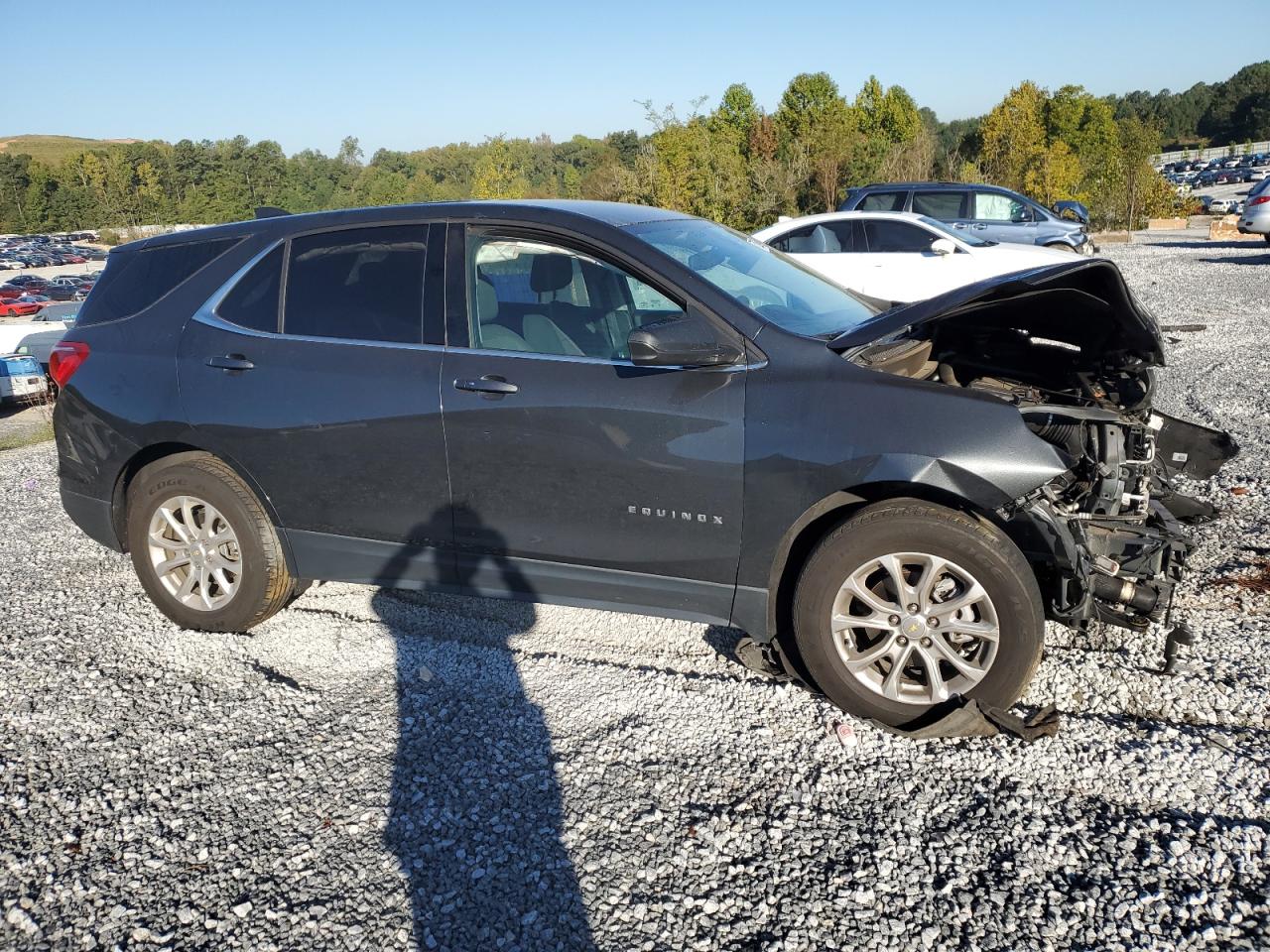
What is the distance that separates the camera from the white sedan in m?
12.0

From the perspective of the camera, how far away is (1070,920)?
2.39 m

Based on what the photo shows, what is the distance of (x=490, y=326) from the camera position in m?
3.77

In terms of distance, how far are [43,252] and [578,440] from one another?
81284mm

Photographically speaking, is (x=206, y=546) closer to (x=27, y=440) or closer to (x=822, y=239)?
(x=27, y=440)

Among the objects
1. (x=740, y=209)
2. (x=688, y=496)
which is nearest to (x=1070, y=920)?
(x=688, y=496)

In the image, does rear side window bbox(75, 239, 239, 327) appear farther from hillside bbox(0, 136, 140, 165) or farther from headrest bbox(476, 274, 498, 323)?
hillside bbox(0, 136, 140, 165)

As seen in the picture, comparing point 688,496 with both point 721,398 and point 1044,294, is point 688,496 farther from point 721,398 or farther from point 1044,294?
point 1044,294

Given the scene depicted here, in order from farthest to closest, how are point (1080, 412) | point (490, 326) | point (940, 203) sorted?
point (940, 203) < point (490, 326) < point (1080, 412)

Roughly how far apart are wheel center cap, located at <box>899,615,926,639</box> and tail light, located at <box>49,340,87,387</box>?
4.03 m

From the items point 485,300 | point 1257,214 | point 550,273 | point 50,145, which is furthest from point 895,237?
point 50,145

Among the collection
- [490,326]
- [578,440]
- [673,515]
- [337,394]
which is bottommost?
[673,515]

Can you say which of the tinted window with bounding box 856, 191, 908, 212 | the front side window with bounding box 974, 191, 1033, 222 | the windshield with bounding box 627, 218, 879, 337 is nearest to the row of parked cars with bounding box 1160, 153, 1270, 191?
the front side window with bounding box 974, 191, 1033, 222

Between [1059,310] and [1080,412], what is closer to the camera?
[1080,412]

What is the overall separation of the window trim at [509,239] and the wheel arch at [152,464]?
47.7 inches
